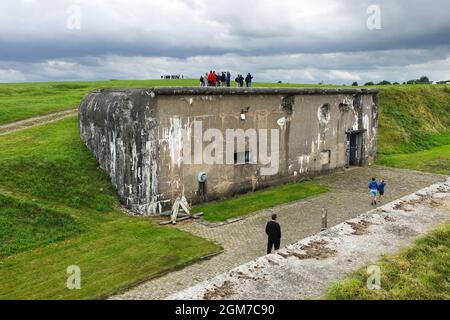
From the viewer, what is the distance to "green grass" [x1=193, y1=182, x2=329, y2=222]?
17172 millimetres

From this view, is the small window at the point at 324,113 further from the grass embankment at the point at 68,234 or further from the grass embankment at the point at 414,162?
the grass embankment at the point at 68,234

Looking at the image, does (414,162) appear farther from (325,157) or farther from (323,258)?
(323,258)

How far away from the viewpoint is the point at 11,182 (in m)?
16.6

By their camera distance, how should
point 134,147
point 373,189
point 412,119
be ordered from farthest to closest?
point 412,119
point 373,189
point 134,147

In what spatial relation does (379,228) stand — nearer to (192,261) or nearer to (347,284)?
(347,284)

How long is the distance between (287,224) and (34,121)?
56.7 ft

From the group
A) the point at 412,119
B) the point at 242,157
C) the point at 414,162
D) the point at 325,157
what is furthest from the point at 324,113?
the point at 412,119

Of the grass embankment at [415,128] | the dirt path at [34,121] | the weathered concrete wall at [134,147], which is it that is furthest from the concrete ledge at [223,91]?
the grass embankment at [415,128]

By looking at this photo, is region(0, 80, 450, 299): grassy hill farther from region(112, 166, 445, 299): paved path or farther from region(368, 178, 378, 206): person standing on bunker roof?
region(368, 178, 378, 206): person standing on bunker roof

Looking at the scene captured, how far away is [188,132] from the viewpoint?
1750 cm

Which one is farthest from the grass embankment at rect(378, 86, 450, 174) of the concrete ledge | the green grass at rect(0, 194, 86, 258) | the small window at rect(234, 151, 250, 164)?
the green grass at rect(0, 194, 86, 258)

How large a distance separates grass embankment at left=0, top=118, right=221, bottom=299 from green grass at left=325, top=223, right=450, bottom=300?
19.7ft

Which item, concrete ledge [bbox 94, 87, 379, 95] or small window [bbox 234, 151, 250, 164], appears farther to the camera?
small window [bbox 234, 151, 250, 164]

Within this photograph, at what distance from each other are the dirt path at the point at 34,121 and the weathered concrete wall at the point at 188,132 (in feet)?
16.8
